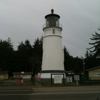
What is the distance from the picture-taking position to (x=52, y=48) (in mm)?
29984

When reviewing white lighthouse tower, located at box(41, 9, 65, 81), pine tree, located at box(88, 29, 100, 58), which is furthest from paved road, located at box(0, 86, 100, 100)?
pine tree, located at box(88, 29, 100, 58)

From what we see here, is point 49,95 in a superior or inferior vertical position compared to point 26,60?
inferior

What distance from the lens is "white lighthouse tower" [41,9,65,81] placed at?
29.6 metres

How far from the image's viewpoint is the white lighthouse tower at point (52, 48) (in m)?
29.6

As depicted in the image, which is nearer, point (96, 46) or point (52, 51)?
point (52, 51)

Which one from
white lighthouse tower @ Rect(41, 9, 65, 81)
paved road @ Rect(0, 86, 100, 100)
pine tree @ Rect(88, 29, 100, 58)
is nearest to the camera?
paved road @ Rect(0, 86, 100, 100)

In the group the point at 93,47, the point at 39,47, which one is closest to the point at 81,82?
the point at 93,47

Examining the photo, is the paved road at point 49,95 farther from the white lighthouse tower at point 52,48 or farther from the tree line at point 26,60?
the tree line at point 26,60

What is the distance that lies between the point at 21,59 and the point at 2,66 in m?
7.54

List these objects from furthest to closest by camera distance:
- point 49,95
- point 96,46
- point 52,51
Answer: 1. point 96,46
2. point 52,51
3. point 49,95

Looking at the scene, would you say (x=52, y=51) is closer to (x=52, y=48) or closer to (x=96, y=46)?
(x=52, y=48)

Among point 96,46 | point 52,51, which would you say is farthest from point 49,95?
point 96,46

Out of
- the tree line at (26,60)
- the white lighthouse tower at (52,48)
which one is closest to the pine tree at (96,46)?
the tree line at (26,60)

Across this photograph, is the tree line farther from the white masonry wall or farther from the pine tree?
the white masonry wall
